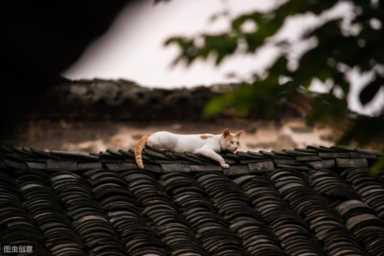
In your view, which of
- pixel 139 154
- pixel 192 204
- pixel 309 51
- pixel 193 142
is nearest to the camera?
pixel 309 51

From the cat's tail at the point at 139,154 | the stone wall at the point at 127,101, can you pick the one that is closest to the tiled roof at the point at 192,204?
the cat's tail at the point at 139,154

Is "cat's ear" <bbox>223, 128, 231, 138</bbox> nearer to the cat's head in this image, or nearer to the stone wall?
the cat's head

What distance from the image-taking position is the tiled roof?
7887 millimetres

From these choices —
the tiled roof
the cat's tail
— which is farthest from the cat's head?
the cat's tail

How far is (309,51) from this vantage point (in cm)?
452

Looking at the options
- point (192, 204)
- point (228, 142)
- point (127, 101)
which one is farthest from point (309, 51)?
point (127, 101)

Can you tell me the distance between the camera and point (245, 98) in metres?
4.68

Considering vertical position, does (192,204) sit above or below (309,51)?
above

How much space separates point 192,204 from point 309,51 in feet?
13.9

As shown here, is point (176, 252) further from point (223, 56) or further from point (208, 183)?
point (223, 56)

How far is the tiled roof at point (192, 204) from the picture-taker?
7887mm

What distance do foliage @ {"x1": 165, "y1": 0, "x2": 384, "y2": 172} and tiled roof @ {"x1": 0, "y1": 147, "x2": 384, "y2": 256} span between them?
3.18 metres

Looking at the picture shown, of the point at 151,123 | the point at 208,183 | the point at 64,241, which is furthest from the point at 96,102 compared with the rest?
the point at 64,241

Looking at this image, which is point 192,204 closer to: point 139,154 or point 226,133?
point 139,154
